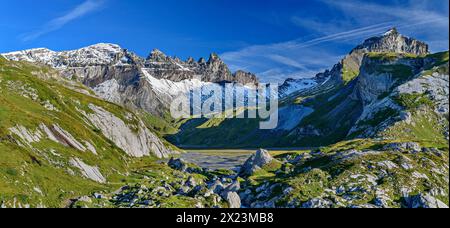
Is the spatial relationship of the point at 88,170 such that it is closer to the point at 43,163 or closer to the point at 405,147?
the point at 43,163

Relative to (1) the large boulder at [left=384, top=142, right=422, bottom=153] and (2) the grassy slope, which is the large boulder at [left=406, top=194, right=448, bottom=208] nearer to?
(1) the large boulder at [left=384, top=142, right=422, bottom=153]

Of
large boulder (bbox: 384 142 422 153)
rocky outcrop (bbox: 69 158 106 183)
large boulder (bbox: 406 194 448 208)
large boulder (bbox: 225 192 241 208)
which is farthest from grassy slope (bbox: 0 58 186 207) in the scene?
large boulder (bbox: 384 142 422 153)

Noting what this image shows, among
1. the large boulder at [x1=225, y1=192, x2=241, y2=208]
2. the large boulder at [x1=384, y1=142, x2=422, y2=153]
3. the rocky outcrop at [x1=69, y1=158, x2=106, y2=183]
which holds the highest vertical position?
the large boulder at [x1=384, y1=142, x2=422, y2=153]

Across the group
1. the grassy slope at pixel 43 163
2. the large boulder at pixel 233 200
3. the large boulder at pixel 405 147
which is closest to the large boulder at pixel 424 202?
the large boulder at pixel 233 200

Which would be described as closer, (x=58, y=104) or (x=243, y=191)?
(x=243, y=191)

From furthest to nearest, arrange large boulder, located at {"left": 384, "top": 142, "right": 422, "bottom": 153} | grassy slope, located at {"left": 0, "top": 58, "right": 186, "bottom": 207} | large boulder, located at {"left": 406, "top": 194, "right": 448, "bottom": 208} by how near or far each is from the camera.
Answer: large boulder, located at {"left": 384, "top": 142, "right": 422, "bottom": 153}
grassy slope, located at {"left": 0, "top": 58, "right": 186, "bottom": 207}
large boulder, located at {"left": 406, "top": 194, "right": 448, "bottom": 208}

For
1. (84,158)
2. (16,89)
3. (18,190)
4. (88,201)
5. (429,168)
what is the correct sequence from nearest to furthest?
(18,190) → (88,201) → (429,168) → (84,158) → (16,89)

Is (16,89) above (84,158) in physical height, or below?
above

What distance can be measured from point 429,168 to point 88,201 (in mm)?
86628
